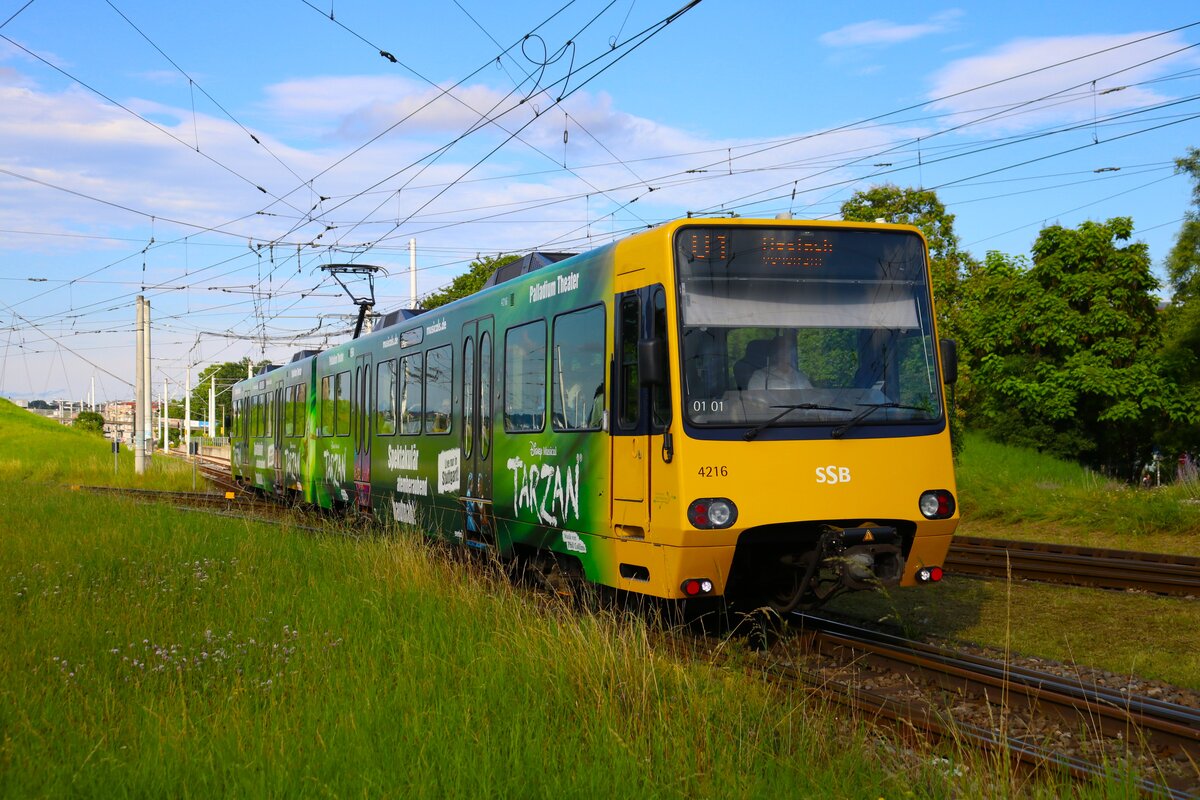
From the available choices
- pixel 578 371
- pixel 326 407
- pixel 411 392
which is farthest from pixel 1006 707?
pixel 326 407

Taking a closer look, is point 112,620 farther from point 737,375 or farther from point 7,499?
point 7,499

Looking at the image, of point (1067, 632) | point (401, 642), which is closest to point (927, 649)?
point (1067, 632)

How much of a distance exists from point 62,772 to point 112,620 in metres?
3.33

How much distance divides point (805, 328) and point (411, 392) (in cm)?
748

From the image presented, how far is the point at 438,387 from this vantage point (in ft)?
44.0

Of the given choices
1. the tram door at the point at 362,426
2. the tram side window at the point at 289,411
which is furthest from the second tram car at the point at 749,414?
the tram side window at the point at 289,411

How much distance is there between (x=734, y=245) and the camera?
826 centimetres

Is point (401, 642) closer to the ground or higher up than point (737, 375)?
closer to the ground

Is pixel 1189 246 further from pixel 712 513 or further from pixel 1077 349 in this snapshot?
pixel 712 513

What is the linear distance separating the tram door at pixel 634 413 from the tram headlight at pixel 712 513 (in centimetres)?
46

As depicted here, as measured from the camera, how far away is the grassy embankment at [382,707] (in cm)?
472

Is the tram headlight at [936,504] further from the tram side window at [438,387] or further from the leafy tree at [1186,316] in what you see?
the leafy tree at [1186,316]

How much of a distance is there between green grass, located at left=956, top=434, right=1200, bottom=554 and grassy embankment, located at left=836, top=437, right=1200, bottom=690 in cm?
2

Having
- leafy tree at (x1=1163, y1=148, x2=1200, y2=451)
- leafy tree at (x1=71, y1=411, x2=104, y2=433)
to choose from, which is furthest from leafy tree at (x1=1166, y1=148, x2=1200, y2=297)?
leafy tree at (x1=71, y1=411, x2=104, y2=433)
